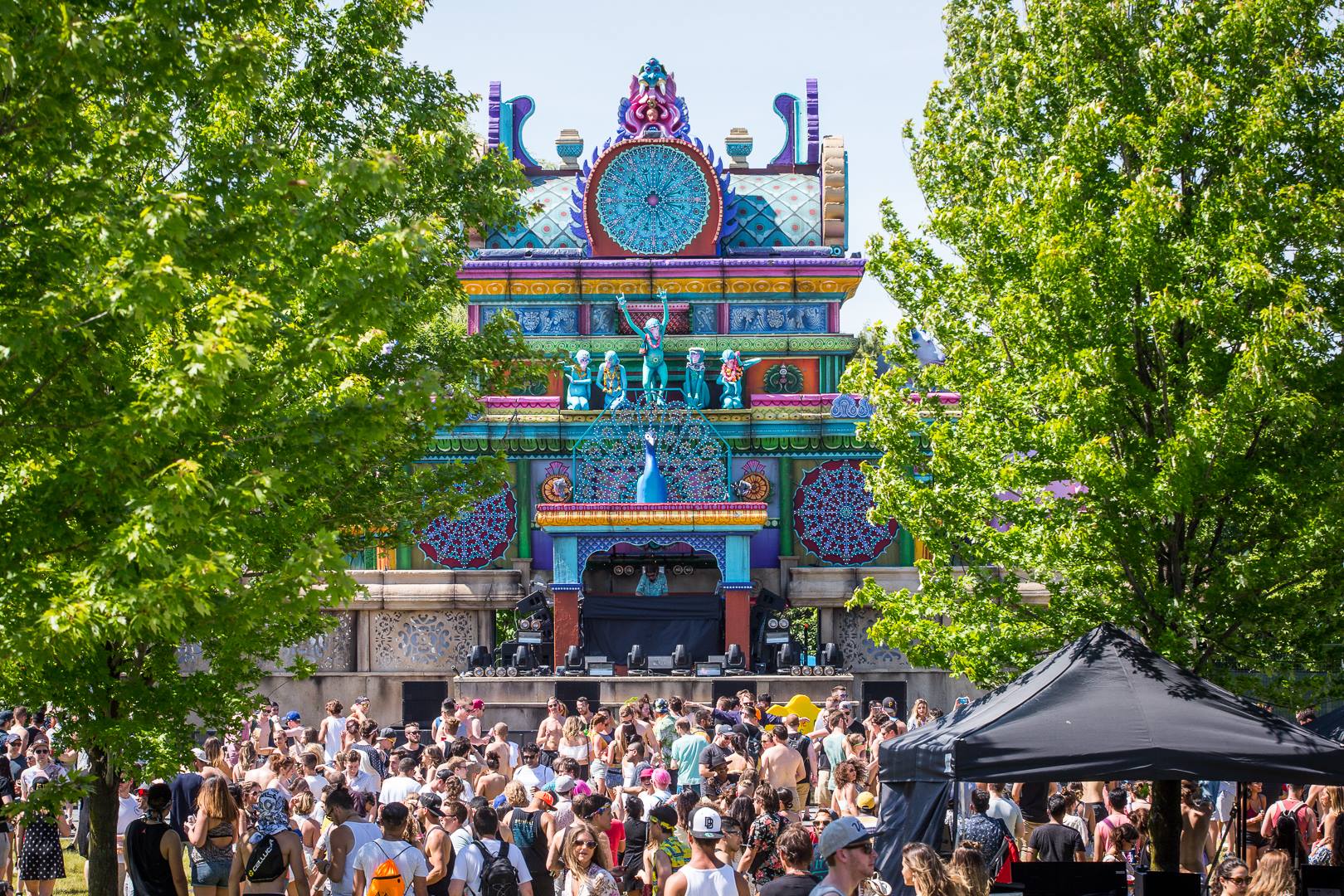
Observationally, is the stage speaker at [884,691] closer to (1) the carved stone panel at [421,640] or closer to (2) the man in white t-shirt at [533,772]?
(1) the carved stone panel at [421,640]

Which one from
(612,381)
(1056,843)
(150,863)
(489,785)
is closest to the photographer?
(150,863)

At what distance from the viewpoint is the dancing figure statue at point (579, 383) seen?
32.8 metres

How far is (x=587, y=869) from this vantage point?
988 centimetres

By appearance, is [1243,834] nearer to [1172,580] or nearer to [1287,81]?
[1172,580]

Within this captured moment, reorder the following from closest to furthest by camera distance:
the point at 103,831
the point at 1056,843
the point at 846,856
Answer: the point at 846,856, the point at 103,831, the point at 1056,843

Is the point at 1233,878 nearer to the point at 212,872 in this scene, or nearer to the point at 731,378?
the point at 212,872

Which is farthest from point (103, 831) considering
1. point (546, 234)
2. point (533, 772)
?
point (546, 234)

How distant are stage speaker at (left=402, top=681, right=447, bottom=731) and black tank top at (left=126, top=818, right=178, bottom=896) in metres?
20.4

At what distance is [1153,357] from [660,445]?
18832mm

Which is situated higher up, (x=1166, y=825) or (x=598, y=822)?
(x=598, y=822)

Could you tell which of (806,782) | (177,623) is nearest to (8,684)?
(177,623)

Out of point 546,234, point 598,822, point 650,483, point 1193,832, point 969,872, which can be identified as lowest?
point 1193,832

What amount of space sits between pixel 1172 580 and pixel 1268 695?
1558mm

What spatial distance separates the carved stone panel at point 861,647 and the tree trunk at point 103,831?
21.2m
